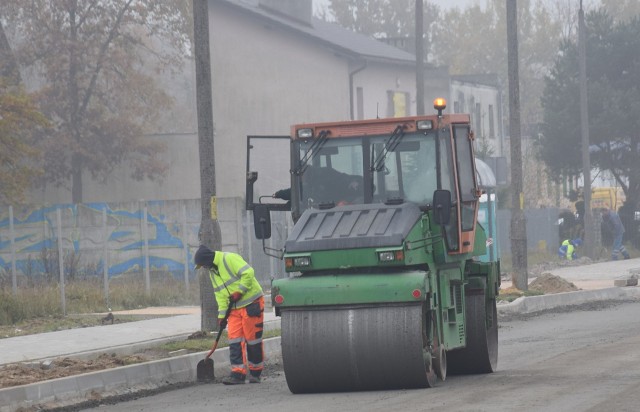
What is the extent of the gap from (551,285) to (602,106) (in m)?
24.7

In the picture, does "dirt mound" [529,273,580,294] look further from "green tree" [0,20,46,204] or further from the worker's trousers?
the worker's trousers

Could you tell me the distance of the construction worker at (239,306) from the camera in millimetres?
14609

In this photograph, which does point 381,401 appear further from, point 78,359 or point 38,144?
point 38,144

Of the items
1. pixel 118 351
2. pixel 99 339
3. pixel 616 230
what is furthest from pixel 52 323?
pixel 616 230

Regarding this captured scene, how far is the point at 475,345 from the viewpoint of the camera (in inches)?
567

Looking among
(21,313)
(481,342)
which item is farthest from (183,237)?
(481,342)

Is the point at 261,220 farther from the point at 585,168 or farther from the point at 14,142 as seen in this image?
the point at 585,168

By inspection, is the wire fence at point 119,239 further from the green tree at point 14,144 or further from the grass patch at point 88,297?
the green tree at point 14,144

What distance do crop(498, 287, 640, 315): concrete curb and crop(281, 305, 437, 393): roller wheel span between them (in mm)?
11401

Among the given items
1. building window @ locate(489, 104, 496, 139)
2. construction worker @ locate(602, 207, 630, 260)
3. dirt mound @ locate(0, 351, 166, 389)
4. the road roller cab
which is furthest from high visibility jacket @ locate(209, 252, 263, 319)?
building window @ locate(489, 104, 496, 139)

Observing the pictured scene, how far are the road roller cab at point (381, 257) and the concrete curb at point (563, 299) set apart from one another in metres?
9.81

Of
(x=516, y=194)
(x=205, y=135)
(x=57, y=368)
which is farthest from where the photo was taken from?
(x=516, y=194)

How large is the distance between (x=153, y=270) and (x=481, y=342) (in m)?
15.8

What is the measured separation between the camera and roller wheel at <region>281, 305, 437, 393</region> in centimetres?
1245
